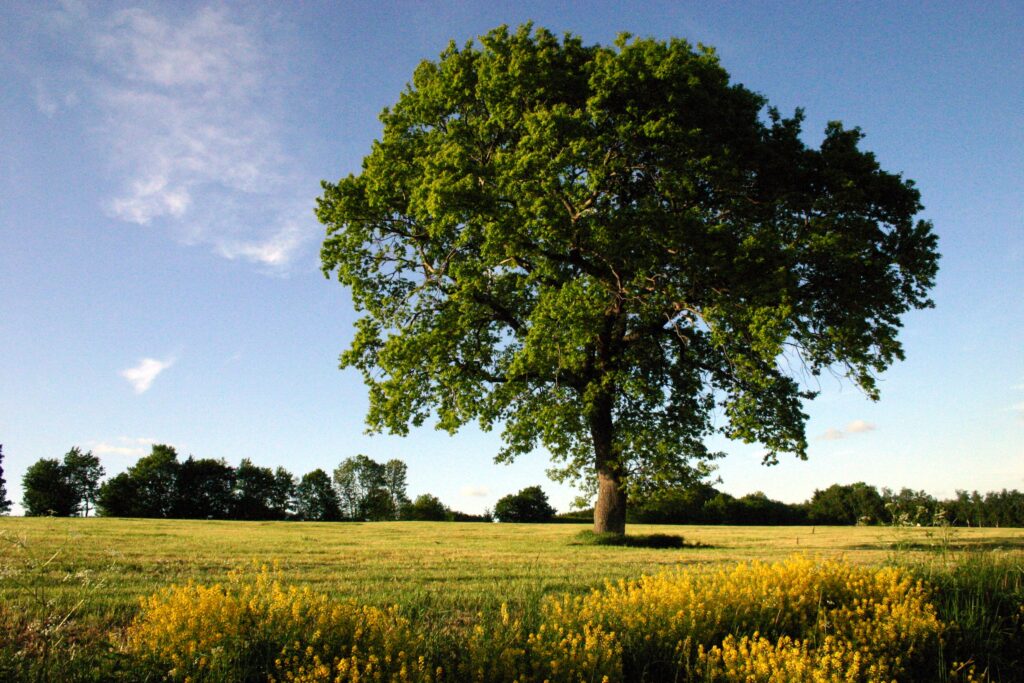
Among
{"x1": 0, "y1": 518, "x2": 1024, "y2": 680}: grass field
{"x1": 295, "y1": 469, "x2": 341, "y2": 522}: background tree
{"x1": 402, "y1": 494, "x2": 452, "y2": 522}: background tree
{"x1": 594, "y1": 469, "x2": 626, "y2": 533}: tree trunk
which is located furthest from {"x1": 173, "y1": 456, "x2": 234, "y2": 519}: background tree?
{"x1": 0, "y1": 518, "x2": 1024, "y2": 680}: grass field

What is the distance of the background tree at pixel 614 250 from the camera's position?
1711cm

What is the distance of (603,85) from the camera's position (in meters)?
17.5

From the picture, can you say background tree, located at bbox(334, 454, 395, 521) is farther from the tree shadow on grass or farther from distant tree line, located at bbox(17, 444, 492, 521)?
the tree shadow on grass

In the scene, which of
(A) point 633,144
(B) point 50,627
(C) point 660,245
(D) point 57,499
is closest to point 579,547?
(C) point 660,245

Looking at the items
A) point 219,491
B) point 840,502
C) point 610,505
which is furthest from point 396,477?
point 610,505

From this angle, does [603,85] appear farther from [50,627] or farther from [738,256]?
[50,627]

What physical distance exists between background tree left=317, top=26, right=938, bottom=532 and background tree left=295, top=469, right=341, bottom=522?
73.0m

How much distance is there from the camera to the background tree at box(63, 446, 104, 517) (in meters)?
78.1

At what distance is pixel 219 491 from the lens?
3297 inches

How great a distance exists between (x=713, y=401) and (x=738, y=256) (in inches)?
272

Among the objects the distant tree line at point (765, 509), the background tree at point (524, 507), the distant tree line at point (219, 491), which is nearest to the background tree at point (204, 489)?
the distant tree line at point (219, 491)

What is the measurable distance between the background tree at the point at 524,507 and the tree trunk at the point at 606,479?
42.9 m

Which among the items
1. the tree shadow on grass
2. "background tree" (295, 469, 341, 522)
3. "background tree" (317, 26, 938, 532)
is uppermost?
"background tree" (317, 26, 938, 532)

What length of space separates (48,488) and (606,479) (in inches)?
2926
